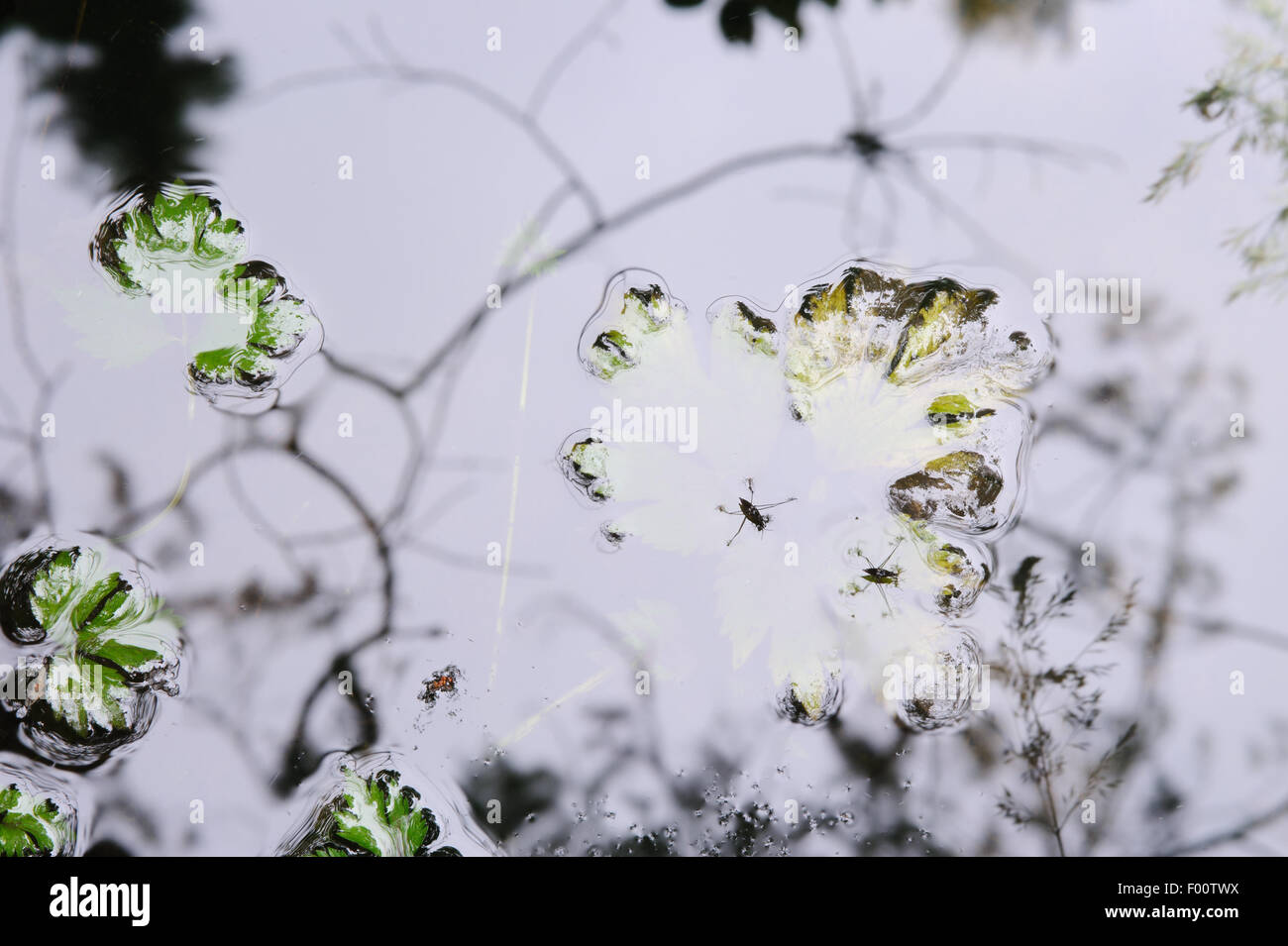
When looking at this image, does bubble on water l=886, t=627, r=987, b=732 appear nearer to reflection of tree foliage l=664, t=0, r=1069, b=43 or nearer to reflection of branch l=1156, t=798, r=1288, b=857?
reflection of branch l=1156, t=798, r=1288, b=857

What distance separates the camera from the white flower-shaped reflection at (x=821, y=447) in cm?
101

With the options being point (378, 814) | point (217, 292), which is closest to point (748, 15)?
point (217, 292)

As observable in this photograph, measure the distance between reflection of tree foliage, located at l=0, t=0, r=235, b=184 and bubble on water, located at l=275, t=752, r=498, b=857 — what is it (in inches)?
33.3

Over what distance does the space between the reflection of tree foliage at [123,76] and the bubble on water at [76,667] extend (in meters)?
0.57

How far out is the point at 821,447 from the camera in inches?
40.4

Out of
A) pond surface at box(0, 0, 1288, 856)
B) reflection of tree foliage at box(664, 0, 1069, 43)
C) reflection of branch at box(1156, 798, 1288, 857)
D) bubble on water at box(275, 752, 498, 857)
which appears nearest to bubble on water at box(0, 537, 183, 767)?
pond surface at box(0, 0, 1288, 856)

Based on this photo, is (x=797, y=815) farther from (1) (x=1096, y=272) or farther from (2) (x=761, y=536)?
(1) (x=1096, y=272)

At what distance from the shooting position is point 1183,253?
40.8 inches

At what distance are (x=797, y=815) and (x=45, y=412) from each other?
1.14 m

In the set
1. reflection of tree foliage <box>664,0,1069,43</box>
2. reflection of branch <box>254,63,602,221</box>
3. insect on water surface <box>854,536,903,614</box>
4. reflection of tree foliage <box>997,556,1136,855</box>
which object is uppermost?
reflection of tree foliage <box>664,0,1069,43</box>

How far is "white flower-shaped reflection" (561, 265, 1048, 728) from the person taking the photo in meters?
1.01

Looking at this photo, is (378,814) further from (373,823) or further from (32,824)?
(32,824)

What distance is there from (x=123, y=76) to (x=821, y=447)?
1.08 meters
